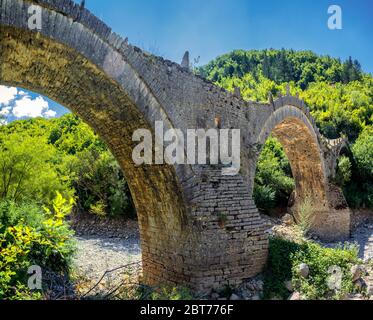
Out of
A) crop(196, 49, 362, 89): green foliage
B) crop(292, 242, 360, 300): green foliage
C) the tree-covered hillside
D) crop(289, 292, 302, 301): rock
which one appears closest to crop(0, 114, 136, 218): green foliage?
the tree-covered hillside

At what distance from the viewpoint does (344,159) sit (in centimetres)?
1836

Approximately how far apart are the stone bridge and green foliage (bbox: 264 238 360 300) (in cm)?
33

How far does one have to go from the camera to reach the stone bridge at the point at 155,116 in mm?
4586

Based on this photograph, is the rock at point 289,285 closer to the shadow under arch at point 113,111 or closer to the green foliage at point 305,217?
the shadow under arch at point 113,111

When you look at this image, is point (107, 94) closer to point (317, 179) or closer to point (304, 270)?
point (304, 270)

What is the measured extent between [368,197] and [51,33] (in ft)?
62.7

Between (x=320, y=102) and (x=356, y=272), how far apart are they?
119ft

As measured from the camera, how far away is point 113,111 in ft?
19.5

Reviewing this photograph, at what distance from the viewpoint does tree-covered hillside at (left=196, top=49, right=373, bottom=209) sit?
64.2ft

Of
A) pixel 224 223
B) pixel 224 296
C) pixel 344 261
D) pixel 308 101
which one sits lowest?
pixel 224 296

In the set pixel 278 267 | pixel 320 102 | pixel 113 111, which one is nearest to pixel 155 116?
pixel 113 111

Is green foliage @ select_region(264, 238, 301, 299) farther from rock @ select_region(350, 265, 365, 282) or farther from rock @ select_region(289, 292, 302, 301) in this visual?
A: rock @ select_region(350, 265, 365, 282)
